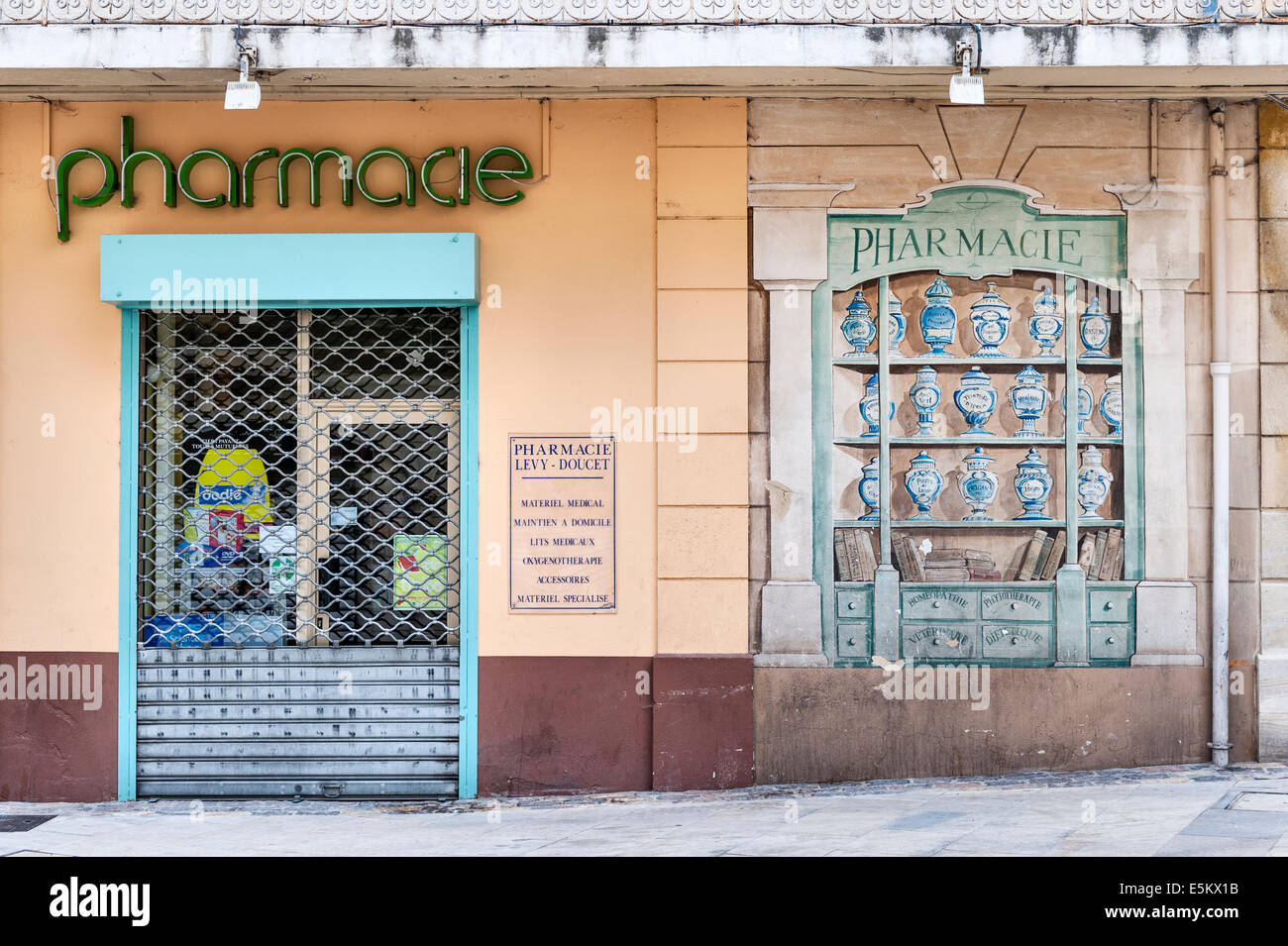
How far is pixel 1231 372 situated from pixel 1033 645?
2.00 m

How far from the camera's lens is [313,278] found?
744 centimetres

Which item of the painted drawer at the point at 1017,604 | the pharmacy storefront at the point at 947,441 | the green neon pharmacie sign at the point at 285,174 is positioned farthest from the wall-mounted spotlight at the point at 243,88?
the painted drawer at the point at 1017,604

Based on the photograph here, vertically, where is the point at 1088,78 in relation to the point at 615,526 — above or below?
above

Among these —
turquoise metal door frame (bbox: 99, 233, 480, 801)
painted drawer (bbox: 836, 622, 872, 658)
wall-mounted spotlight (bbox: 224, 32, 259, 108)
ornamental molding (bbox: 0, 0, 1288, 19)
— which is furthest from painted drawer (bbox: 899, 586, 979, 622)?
wall-mounted spotlight (bbox: 224, 32, 259, 108)

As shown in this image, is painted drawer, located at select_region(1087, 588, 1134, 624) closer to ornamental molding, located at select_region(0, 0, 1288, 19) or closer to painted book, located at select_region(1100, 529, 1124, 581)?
painted book, located at select_region(1100, 529, 1124, 581)

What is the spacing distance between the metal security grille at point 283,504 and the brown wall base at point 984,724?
82.6 inches

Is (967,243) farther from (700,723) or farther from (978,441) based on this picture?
(700,723)

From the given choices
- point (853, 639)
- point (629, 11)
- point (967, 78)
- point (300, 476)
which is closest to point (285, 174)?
point (300, 476)

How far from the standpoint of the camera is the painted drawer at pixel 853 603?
301 inches

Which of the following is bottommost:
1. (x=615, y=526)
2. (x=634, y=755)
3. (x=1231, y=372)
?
(x=634, y=755)

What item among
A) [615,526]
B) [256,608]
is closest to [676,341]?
[615,526]

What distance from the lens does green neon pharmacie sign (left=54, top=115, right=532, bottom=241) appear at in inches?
296

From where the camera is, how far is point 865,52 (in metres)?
6.90

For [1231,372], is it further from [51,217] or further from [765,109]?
[51,217]
